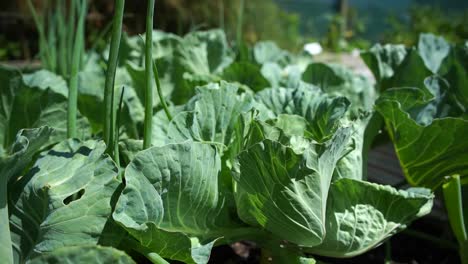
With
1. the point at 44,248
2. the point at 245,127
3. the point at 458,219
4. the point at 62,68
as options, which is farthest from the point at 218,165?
the point at 62,68

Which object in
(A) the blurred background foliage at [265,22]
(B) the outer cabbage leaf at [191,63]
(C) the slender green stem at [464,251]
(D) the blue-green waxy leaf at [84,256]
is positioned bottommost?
(C) the slender green stem at [464,251]

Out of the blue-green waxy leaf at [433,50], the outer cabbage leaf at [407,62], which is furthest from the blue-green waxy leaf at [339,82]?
the blue-green waxy leaf at [433,50]

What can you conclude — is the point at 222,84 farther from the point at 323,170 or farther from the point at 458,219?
the point at 458,219

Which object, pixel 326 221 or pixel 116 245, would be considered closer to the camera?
pixel 116 245

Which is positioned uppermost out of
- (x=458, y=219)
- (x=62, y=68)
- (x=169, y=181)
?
(x=62, y=68)

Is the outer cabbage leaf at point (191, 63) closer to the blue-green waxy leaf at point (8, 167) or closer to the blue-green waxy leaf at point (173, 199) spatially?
the blue-green waxy leaf at point (173, 199)

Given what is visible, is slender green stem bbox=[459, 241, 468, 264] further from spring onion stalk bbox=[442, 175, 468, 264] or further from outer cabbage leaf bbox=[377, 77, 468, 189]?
outer cabbage leaf bbox=[377, 77, 468, 189]

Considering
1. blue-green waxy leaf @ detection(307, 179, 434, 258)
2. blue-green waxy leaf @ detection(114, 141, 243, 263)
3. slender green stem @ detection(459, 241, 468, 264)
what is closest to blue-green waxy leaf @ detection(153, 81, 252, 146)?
blue-green waxy leaf @ detection(114, 141, 243, 263)

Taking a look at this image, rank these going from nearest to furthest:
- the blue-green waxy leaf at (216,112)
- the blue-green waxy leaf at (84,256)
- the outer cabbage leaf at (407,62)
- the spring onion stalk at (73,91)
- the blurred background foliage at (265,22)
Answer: the blue-green waxy leaf at (84,256) → the spring onion stalk at (73,91) → the blue-green waxy leaf at (216,112) → the outer cabbage leaf at (407,62) → the blurred background foliage at (265,22)
